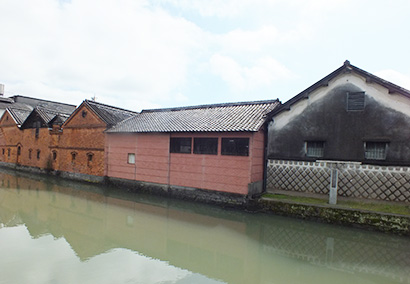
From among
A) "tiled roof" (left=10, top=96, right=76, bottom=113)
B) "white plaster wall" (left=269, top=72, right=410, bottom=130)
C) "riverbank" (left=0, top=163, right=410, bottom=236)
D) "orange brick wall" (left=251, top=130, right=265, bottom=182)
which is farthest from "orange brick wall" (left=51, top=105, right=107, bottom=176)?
"tiled roof" (left=10, top=96, right=76, bottom=113)

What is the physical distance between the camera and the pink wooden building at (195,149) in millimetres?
10773

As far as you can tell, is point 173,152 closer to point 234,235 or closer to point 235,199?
point 235,199

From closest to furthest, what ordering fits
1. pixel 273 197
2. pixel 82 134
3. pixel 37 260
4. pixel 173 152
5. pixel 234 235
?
pixel 37 260 < pixel 234 235 < pixel 273 197 < pixel 173 152 < pixel 82 134

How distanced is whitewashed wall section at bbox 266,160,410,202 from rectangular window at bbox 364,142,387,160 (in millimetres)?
394

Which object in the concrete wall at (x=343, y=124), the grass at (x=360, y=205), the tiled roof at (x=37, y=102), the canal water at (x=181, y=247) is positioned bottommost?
the canal water at (x=181, y=247)

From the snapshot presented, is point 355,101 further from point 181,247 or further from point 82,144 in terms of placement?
point 82,144

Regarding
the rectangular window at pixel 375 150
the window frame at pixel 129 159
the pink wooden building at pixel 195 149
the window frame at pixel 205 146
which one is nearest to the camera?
the rectangular window at pixel 375 150

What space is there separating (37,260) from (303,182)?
9745mm

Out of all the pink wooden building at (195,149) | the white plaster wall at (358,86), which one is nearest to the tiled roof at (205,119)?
the pink wooden building at (195,149)

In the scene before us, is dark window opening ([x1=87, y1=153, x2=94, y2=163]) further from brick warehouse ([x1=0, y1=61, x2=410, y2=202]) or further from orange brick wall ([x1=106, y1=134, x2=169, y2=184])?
orange brick wall ([x1=106, y1=134, x2=169, y2=184])

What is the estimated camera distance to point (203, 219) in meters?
9.45

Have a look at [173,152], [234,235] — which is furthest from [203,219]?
[173,152]

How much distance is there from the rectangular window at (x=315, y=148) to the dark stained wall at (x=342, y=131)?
16 centimetres

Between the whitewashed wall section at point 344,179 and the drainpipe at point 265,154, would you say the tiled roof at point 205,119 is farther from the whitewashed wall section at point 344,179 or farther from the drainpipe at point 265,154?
the whitewashed wall section at point 344,179
